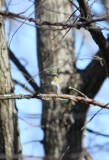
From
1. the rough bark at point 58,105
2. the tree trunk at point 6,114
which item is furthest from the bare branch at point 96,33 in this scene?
the rough bark at point 58,105

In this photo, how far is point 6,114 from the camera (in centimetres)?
279

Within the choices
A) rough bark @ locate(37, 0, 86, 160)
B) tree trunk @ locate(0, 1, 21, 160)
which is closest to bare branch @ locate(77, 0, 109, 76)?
tree trunk @ locate(0, 1, 21, 160)

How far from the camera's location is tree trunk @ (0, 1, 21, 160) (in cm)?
276

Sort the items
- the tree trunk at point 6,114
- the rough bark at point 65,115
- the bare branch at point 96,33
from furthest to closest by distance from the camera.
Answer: the rough bark at point 65,115
the tree trunk at point 6,114
the bare branch at point 96,33

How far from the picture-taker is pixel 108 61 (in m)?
2.20

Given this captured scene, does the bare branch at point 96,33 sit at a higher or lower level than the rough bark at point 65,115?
higher

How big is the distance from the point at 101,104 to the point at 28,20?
0.65m

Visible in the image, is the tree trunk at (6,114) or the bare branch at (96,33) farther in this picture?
the tree trunk at (6,114)

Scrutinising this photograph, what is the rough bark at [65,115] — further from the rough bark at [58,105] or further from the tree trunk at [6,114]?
the tree trunk at [6,114]

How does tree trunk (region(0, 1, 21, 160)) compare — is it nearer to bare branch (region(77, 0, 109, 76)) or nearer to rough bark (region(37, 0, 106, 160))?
bare branch (region(77, 0, 109, 76))

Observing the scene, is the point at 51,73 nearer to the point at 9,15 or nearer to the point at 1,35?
the point at 1,35

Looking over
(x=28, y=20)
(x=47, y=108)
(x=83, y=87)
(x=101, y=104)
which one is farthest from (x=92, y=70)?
(x=28, y=20)

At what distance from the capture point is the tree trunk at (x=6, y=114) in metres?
2.76

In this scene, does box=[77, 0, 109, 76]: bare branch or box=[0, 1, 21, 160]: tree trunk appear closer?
box=[77, 0, 109, 76]: bare branch
